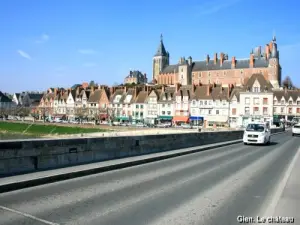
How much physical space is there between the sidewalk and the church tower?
17749 cm

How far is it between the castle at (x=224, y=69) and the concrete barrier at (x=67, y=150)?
12213 cm

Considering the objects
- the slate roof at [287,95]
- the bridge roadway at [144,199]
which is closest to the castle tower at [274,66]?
the slate roof at [287,95]

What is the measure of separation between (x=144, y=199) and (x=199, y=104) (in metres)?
92.3

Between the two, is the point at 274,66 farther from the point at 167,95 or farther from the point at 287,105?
the point at 167,95

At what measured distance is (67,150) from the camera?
12.0m

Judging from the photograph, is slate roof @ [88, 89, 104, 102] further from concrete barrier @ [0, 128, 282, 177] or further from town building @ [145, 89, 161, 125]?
concrete barrier @ [0, 128, 282, 177]

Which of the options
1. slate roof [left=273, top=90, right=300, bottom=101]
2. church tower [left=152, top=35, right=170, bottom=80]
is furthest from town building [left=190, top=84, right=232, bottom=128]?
church tower [left=152, top=35, right=170, bottom=80]

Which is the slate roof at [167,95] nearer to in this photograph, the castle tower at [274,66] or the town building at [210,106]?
the town building at [210,106]

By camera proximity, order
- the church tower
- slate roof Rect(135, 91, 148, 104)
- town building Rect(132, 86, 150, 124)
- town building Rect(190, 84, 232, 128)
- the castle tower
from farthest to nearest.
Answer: the church tower → the castle tower → slate roof Rect(135, 91, 148, 104) → town building Rect(132, 86, 150, 124) → town building Rect(190, 84, 232, 128)

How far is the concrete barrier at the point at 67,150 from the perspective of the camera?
9.89 meters

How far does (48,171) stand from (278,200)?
623 centimetres

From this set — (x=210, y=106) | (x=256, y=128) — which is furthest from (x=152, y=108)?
(x=256, y=128)

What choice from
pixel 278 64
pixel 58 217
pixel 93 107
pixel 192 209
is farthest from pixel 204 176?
pixel 278 64

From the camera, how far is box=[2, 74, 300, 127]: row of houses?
93.9 m
